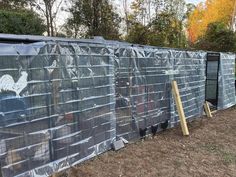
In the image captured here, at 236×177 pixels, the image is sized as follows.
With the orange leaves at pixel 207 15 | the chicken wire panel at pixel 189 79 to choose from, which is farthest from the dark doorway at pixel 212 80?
the orange leaves at pixel 207 15

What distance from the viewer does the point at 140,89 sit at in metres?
6.05

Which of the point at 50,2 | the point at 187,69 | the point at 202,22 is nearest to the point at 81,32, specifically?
the point at 50,2

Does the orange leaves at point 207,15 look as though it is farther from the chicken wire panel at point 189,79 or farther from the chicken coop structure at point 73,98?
the chicken coop structure at point 73,98

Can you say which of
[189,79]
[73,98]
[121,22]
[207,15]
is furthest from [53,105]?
[207,15]

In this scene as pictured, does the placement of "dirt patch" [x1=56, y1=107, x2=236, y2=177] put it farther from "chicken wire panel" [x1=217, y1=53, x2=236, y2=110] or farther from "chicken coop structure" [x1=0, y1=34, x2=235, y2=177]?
"chicken wire panel" [x1=217, y1=53, x2=236, y2=110]

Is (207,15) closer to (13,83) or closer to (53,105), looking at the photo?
(53,105)

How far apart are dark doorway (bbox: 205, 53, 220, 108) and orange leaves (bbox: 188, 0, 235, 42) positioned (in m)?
21.1

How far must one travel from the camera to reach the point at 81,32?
52.5 ft

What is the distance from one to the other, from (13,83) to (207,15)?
34.0 meters

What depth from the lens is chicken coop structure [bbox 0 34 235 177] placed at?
3633mm

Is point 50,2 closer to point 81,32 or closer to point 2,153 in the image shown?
point 81,32

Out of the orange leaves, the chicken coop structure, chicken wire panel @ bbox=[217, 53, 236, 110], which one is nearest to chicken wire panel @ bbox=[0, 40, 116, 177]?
the chicken coop structure

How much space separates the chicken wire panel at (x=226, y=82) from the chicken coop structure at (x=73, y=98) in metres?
3.06

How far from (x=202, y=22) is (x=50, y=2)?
22793 mm
